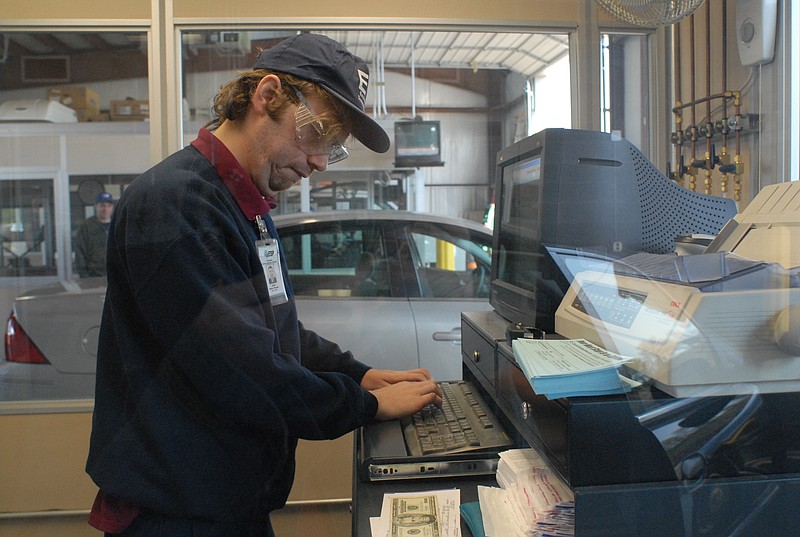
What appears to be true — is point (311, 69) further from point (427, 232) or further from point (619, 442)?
point (427, 232)

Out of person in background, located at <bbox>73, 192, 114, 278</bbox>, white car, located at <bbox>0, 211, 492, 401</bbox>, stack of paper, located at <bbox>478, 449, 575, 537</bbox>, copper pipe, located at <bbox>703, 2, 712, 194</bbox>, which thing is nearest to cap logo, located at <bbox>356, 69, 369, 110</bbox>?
stack of paper, located at <bbox>478, 449, 575, 537</bbox>

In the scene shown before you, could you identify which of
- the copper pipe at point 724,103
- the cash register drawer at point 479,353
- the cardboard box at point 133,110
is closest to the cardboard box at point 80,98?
the cardboard box at point 133,110

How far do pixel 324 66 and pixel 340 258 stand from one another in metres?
1.39

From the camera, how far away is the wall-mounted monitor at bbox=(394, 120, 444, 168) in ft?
7.63

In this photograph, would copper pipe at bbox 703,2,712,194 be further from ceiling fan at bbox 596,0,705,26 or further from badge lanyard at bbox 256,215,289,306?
badge lanyard at bbox 256,215,289,306

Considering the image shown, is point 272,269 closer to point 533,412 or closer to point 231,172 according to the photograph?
point 231,172

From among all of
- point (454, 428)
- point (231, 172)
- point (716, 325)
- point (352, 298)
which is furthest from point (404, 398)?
point (352, 298)

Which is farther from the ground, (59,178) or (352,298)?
(59,178)

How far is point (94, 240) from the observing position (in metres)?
2.48

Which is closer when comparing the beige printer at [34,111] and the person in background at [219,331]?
the person in background at [219,331]

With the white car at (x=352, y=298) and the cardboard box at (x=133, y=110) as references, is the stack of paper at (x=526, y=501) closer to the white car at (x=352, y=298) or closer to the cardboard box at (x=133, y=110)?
the white car at (x=352, y=298)

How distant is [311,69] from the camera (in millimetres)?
1131

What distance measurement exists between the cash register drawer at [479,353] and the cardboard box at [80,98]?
1.72 m

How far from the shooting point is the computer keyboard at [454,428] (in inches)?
45.8
